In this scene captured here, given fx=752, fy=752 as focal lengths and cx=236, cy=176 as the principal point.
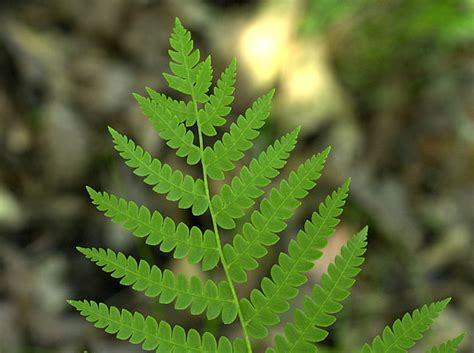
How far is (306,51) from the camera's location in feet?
13.8

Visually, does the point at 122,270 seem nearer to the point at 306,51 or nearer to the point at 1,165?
the point at 1,165

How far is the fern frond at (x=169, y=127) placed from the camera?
2.94 feet

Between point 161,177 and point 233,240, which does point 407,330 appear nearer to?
point 233,240

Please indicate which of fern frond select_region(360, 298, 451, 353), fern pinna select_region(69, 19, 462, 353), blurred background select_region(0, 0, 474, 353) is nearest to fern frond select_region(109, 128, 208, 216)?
fern pinna select_region(69, 19, 462, 353)

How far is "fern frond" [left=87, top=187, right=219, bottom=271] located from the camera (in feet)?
2.84

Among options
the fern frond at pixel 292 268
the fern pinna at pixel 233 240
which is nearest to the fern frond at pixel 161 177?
the fern pinna at pixel 233 240

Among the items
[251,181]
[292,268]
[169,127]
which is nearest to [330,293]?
[292,268]

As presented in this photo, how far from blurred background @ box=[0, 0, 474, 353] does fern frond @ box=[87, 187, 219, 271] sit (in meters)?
2.05

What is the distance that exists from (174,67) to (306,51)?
337 cm

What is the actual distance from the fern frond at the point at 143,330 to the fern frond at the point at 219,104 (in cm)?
23

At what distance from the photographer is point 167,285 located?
2.92 feet

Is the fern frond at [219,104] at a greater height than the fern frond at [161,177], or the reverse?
the fern frond at [219,104]

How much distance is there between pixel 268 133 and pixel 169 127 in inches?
114

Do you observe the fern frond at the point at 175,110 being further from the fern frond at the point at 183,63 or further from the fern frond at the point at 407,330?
the fern frond at the point at 407,330
